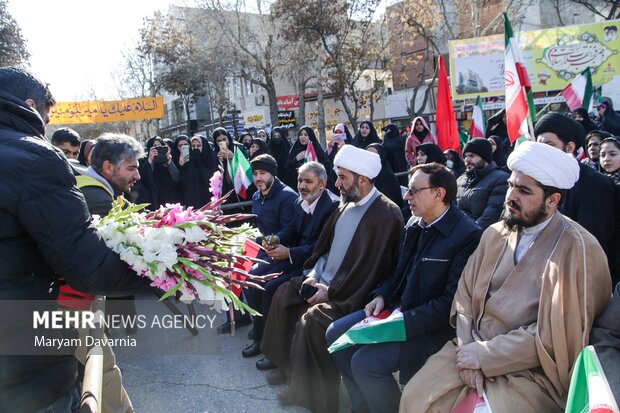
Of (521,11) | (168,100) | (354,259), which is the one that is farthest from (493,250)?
(168,100)

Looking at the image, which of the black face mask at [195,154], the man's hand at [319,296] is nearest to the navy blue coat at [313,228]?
the man's hand at [319,296]

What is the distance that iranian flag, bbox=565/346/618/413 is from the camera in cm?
166

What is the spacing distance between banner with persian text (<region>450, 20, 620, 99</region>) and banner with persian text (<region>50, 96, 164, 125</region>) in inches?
640

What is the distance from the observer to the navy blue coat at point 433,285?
288cm

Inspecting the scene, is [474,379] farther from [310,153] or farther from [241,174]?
[310,153]

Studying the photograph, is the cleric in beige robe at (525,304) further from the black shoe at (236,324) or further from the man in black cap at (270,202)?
the black shoe at (236,324)

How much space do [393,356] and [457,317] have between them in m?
A: 0.49

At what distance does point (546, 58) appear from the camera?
15086mm

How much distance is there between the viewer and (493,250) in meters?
2.67

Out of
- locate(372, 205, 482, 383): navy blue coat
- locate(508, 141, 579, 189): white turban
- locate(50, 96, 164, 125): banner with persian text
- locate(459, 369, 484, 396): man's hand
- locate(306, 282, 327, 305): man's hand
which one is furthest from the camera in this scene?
locate(50, 96, 164, 125): banner with persian text

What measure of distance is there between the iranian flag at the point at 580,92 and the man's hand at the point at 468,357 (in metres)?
7.45

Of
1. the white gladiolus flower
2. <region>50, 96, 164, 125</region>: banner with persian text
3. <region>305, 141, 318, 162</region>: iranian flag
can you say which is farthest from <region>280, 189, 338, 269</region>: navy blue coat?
<region>50, 96, 164, 125</region>: banner with persian text

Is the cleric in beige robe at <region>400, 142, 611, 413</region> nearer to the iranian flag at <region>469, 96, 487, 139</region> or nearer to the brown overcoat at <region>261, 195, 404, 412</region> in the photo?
the brown overcoat at <region>261, 195, 404, 412</region>

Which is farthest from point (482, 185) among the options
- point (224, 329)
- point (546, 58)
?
point (546, 58)
